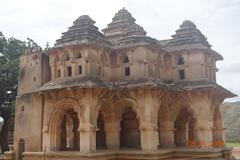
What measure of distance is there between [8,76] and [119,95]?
13.4m

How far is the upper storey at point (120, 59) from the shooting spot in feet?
61.5

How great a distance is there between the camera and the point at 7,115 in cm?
2992

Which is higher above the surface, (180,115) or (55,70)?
(55,70)

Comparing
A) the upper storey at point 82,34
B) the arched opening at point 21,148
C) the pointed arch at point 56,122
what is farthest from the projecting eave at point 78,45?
the arched opening at point 21,148

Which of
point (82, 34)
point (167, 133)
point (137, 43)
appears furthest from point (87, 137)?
point (137, 43)

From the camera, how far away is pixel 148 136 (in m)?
18.0

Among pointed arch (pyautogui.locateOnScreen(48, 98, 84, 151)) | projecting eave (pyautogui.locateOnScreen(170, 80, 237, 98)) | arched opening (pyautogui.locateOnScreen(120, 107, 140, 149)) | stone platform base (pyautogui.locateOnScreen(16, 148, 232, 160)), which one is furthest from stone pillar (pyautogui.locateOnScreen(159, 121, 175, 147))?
pointed arch (pyautogui.locateOnScreen(48, 98, 84, 151))

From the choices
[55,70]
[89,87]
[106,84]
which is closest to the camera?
[89,87]

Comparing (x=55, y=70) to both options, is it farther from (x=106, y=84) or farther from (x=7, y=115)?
(x=7, y=115)

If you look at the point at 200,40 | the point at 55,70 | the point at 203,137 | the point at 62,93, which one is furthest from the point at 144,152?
the point at 200,40

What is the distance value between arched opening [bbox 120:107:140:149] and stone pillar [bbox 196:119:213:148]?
384cm

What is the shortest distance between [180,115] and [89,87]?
25.9 feet

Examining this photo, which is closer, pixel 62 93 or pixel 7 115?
pixel 62 93

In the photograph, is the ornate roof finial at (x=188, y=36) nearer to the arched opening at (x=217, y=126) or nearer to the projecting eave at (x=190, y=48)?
the projecting eave at (x=190, y=48)
